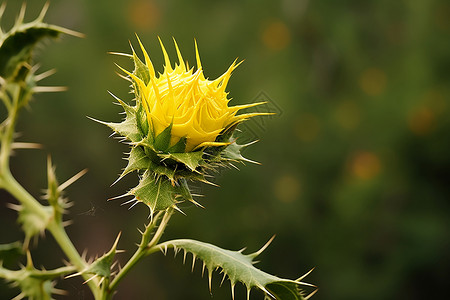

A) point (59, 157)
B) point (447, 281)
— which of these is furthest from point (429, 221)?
point (59, 157)

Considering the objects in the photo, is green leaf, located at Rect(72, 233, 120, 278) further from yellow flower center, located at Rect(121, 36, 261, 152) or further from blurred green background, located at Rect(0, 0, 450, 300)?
blurred green background, located at Rect(0, 0, 450, 300)

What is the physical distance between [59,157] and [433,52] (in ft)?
14.3

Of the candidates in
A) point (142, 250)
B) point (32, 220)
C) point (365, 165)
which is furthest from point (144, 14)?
point (142, 250)

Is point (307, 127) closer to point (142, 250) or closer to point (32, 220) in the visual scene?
point (32, 220)

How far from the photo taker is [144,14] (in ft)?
20.7

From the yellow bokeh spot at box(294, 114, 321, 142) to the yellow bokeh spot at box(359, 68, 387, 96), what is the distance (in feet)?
2.31

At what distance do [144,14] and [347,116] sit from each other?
8.30ft

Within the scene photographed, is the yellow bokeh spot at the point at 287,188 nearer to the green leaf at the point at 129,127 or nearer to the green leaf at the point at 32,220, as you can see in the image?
the green leaf at the point at 32,220

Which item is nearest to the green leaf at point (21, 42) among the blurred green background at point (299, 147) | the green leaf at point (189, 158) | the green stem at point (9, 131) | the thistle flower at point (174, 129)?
the green stem at point (9, 131)

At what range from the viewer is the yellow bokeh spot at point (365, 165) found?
6.41 metres

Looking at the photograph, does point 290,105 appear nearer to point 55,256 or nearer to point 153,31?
point 153,31

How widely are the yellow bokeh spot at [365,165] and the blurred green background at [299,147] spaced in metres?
0.01

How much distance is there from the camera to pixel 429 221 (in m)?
6.52

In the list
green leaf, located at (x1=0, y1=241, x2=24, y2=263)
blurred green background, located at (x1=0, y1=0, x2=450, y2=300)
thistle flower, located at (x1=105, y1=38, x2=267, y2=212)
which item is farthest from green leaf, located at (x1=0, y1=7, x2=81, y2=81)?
blurred green background, located at (x1=0, y1=0, x2=450, y2=300)
